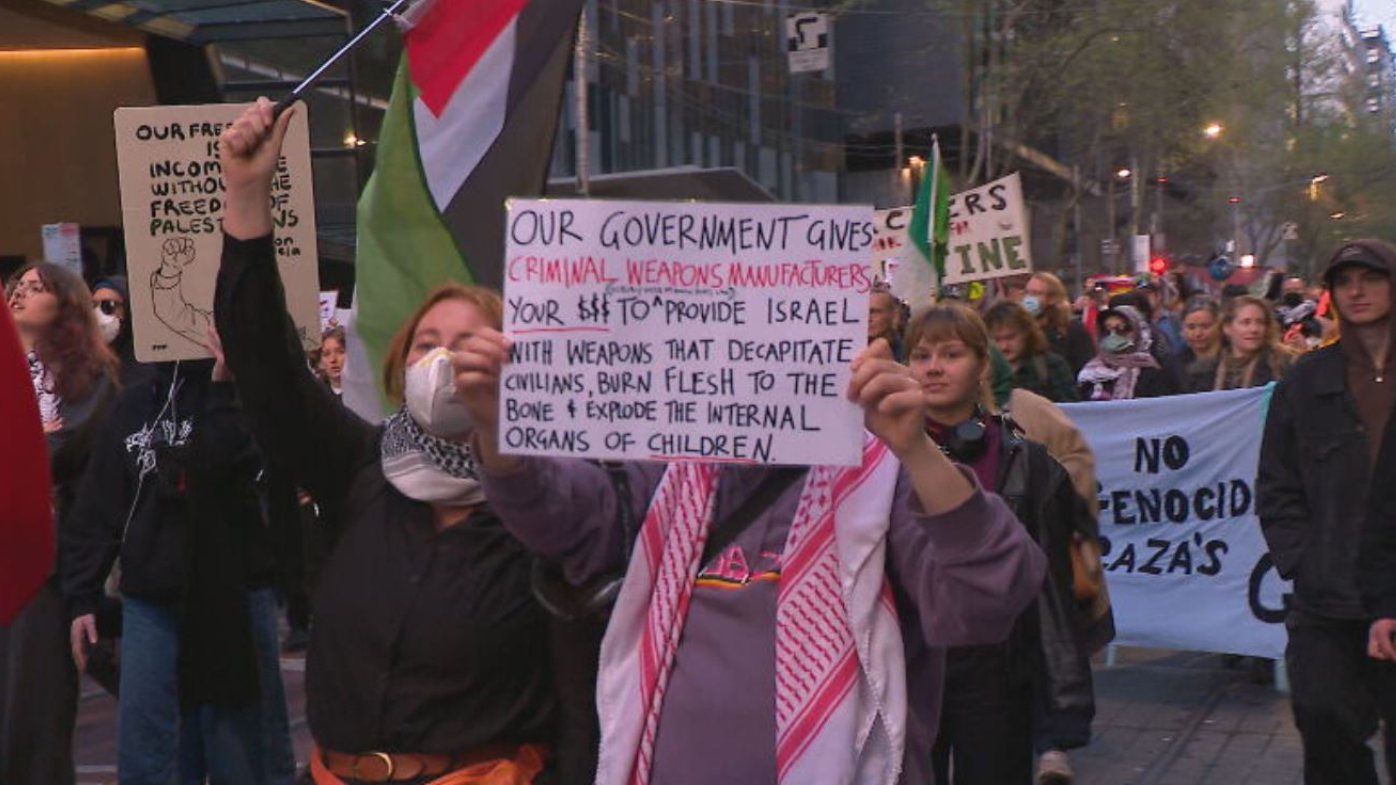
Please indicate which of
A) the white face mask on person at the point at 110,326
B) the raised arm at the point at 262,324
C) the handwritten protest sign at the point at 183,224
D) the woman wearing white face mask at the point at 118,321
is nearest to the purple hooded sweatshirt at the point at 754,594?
the raised arm at the point at 262,324

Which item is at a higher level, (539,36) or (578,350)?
(539,36)

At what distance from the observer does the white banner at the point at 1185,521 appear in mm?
8805

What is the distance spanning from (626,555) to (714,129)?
41551 mm

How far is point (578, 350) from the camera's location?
296cm

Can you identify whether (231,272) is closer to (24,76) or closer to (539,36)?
(539,36)

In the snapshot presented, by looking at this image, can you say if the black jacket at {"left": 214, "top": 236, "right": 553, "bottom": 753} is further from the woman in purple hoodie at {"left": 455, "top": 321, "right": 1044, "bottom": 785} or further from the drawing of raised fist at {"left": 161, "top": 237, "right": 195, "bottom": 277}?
the drawing of raised fist at {"left": 161, "top": 237, "right": 195, "bottom": 277}

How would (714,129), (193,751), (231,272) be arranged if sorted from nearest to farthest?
(231,272) → (193,751) → (714,129)

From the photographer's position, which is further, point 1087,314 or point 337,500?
point 1087,314

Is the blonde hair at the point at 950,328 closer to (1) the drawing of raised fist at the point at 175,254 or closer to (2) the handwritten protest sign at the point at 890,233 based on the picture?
(1) the drawing of raised fist at the point at 175,254

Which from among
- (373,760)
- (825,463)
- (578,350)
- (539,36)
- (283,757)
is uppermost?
(539,36)

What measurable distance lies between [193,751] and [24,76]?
1555cm

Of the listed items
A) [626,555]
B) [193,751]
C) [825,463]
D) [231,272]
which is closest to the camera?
[825,463]

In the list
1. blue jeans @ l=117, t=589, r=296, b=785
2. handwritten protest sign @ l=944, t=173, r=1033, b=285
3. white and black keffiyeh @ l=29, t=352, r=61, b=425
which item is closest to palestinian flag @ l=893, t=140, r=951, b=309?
handwritten protest sign @ l=944, t=173, r=1033, b=285

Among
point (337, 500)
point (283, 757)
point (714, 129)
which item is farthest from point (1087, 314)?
point (714, 129)
